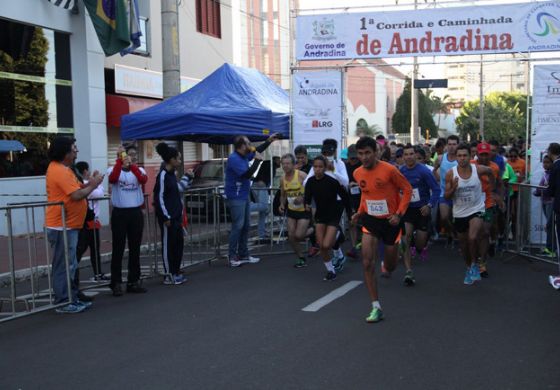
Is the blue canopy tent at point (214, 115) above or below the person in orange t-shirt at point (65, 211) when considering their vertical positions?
above

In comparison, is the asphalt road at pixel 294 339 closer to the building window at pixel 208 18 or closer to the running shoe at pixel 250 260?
the running shoe at pixel 250 260

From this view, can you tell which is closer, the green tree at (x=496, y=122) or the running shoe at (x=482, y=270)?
the running shoe at (x=482, y=270)

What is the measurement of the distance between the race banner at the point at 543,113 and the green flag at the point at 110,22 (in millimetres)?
8930

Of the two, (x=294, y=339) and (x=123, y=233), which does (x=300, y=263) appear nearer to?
(x=123, y=233)

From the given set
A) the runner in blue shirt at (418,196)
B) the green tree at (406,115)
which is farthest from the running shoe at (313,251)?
A: the green tree at (406,115)

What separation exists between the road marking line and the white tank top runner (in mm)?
1687

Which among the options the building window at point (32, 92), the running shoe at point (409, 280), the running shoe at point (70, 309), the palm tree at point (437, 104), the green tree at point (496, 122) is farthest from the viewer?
the palm tree at point (437, 104)

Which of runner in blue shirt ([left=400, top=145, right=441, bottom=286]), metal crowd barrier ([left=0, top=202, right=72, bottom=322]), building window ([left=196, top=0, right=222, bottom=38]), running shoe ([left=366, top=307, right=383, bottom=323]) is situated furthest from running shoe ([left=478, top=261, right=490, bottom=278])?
building window ([left=196, top=0, right=222, bottom=38])

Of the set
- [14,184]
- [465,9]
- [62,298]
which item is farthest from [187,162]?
[62,298]

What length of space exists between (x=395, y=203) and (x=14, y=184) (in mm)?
9663

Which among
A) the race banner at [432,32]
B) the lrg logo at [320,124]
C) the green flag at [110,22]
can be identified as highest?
the green flag at [110,22]

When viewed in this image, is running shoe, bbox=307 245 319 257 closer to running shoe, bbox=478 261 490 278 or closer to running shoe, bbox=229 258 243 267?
running shoe, bbox=229 258 243 267

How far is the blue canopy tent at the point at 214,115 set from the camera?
1327cm

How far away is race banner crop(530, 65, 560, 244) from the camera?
11.6 m
